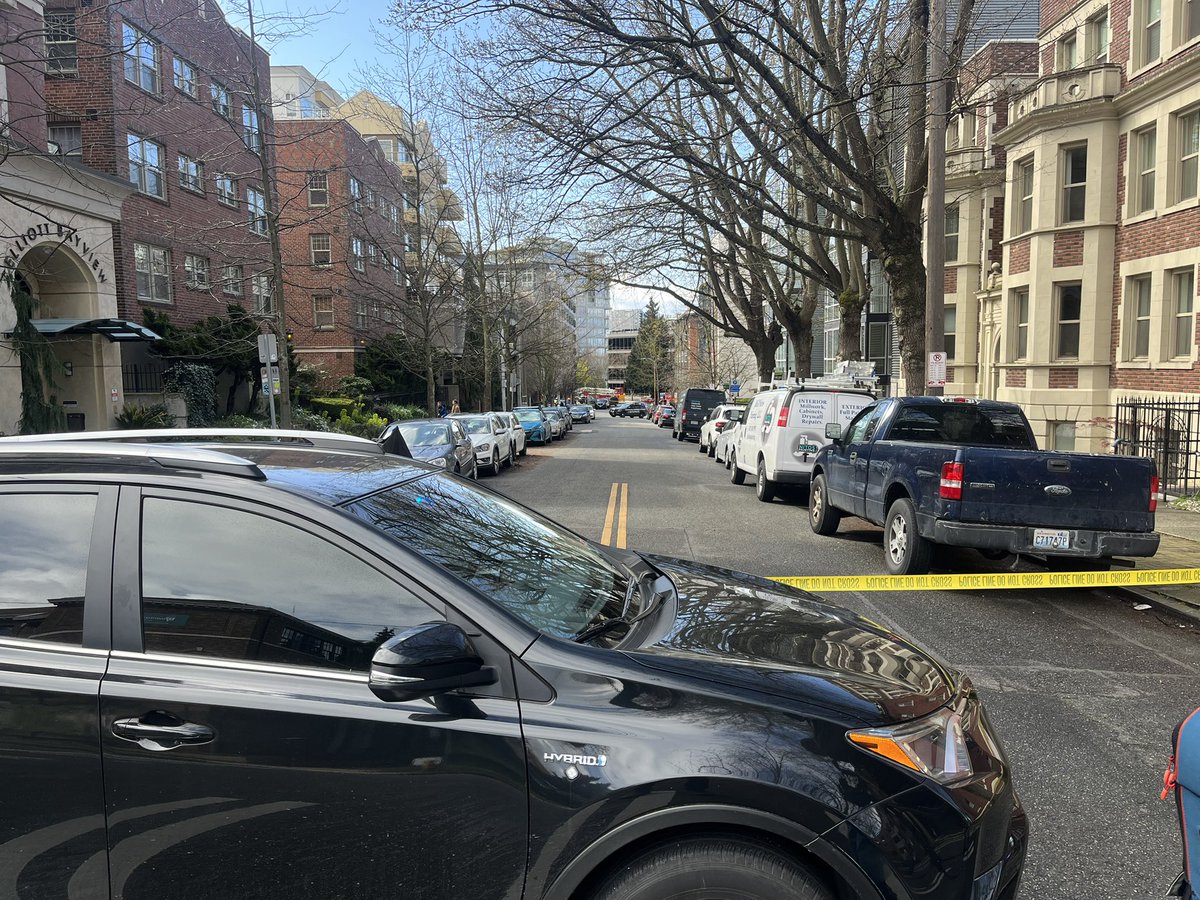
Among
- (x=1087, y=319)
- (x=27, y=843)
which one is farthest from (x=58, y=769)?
(x=1087, y=319)

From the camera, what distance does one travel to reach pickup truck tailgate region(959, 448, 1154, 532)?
23.7ft

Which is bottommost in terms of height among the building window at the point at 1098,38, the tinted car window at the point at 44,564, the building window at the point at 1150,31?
the tinted car window at the point at 44,564

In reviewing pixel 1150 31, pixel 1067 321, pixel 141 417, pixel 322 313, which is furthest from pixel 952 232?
pixel 141 417

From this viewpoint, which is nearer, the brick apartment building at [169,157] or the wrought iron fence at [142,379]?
the brick apartment building at [169,157]

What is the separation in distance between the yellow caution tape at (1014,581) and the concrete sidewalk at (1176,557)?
0.25m

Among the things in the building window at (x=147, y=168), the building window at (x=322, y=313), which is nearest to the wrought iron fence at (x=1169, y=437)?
the building window at (x=147, y=168)

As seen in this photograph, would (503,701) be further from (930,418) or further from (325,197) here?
(325,197)

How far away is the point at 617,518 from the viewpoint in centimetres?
Result: 1231

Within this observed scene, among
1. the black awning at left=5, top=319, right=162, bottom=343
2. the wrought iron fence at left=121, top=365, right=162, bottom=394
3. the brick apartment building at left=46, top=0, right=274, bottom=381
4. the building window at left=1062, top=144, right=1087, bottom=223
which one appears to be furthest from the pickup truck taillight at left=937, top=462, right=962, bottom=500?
the wrought iron fence at left=121, top=365, right=162, bottom=394

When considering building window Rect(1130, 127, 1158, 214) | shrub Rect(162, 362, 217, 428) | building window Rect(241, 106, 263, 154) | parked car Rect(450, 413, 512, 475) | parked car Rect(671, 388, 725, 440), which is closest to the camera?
building window Rect(241, 106, 263, 154)

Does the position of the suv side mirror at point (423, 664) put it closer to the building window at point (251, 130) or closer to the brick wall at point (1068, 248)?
the building window at point (251, 130)

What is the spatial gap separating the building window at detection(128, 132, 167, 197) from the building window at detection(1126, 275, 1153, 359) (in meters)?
24.1

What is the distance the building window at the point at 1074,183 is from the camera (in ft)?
66.8

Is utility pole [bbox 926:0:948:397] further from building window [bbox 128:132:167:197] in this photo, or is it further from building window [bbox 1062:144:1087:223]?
building window [bbox 128:132:167:197]
